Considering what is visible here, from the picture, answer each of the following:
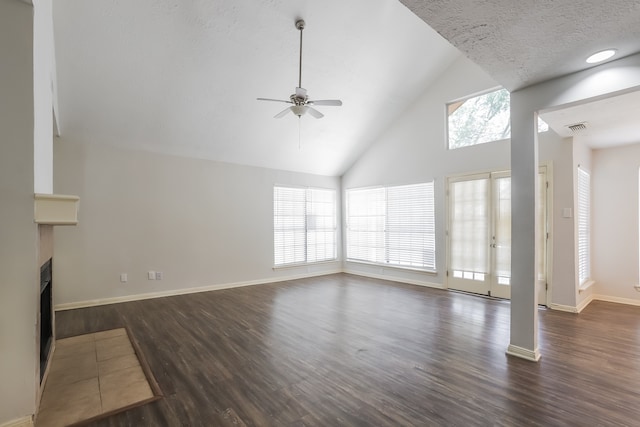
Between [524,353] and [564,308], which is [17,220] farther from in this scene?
[564,308]

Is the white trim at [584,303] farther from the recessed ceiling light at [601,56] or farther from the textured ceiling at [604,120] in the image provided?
the recessed ceiling light at [601,56]

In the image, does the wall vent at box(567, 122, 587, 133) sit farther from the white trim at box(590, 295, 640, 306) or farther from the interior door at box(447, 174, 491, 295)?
the white trim at box(590, 295, 640, 306)

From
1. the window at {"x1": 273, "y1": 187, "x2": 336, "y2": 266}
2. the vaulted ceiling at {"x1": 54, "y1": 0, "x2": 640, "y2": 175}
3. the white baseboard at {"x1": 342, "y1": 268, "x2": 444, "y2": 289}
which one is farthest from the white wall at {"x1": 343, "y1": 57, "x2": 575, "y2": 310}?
the window at {"x1": 273, "y1": 187, "x2": 336, "y2": 266}

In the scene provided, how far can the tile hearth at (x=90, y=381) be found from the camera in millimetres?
2062

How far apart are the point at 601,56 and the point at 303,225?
5.82 metres

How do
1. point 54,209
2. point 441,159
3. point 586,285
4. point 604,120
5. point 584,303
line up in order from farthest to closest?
point 441,159, point 586,285, point 584,303, point 604,120, point 54,209

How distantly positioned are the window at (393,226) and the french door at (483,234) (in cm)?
48

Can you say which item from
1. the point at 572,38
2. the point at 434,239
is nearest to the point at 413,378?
the point at 572,38

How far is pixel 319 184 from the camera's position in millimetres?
7566

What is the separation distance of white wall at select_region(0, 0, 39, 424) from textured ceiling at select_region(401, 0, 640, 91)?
7.95 ft

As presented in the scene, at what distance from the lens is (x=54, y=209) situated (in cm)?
199

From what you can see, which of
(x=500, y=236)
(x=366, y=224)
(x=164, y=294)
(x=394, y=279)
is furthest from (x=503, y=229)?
(x=164, y=294)

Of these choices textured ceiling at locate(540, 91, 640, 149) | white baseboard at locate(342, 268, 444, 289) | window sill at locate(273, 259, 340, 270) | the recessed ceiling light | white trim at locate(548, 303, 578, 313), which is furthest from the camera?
window sill at locate(273, 259, 340, 270)

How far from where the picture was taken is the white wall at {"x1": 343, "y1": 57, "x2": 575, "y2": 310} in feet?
14.4
